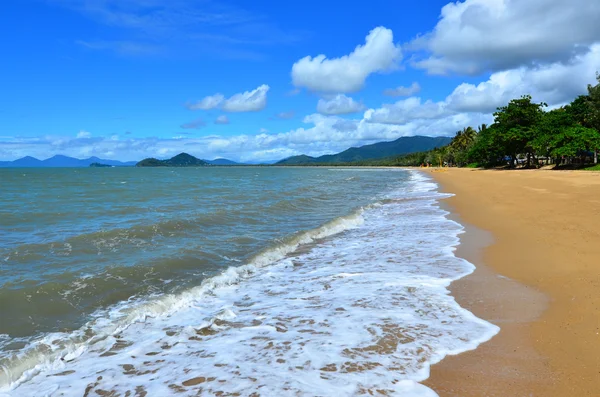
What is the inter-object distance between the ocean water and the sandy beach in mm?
312

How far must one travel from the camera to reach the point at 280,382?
3.75 m

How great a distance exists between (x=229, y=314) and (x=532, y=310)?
14.0 ft

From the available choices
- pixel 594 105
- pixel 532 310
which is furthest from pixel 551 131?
pixel 532 310

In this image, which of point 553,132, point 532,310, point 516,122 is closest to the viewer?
point 532,310

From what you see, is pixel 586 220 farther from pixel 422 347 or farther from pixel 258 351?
pixel 258 351

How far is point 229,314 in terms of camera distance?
576cm

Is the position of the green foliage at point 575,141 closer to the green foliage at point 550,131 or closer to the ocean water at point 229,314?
the green foliage at point 550,131

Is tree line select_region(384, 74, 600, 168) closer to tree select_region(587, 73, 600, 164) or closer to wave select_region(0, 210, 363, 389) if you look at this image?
tree select_region(587, 73, 600, 164)

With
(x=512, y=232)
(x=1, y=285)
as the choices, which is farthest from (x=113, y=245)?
(x=512, y=232)

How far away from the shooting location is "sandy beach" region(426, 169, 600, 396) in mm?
3533

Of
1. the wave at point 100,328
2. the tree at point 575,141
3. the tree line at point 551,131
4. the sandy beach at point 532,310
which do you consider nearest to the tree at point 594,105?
the tree line at point 551,131

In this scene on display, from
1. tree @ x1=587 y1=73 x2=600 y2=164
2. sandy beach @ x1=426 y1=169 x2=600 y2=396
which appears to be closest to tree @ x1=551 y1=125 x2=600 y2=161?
tree @ x1=587 y1=73 x2=600 y2=164

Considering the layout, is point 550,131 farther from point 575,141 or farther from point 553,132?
point 575,141

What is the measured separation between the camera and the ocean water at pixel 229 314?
3.93 metres
